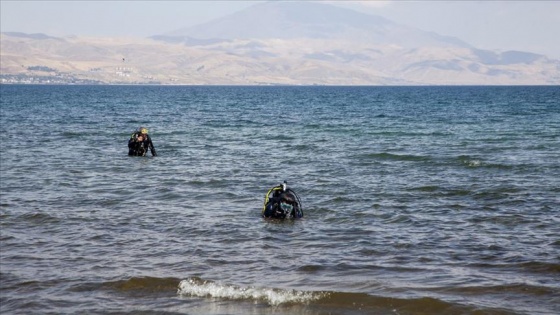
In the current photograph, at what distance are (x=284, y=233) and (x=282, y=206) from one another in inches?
57.2

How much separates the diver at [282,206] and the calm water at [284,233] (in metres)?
0.31

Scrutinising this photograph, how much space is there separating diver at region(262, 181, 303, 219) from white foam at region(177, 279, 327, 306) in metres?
5.93

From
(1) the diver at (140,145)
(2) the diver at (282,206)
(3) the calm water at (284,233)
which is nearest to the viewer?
(3) the calm water at (284,233)

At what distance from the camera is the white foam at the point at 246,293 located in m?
12.3

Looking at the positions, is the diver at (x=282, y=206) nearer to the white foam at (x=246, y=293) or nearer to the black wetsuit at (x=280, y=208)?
the black wetsuit at (x=280, y=208)

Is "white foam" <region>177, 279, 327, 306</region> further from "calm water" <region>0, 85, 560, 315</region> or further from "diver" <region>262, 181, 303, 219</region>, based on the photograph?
"diver" <region>262, 181, 303, 219</region>

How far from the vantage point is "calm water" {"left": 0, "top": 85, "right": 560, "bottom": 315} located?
12.5 m

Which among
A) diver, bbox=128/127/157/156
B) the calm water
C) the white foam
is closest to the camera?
the white foam

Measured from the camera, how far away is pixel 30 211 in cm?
1969

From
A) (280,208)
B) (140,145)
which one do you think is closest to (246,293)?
(280,208)

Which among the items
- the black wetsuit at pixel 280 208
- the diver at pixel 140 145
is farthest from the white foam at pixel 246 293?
the diver at pixel 140 145

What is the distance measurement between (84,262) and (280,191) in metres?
6.11

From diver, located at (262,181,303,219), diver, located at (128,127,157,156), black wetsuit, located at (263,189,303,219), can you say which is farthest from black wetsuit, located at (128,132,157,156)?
black wetsuit, located at (263,189,303,219)

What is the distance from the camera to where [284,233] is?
1750 cm
